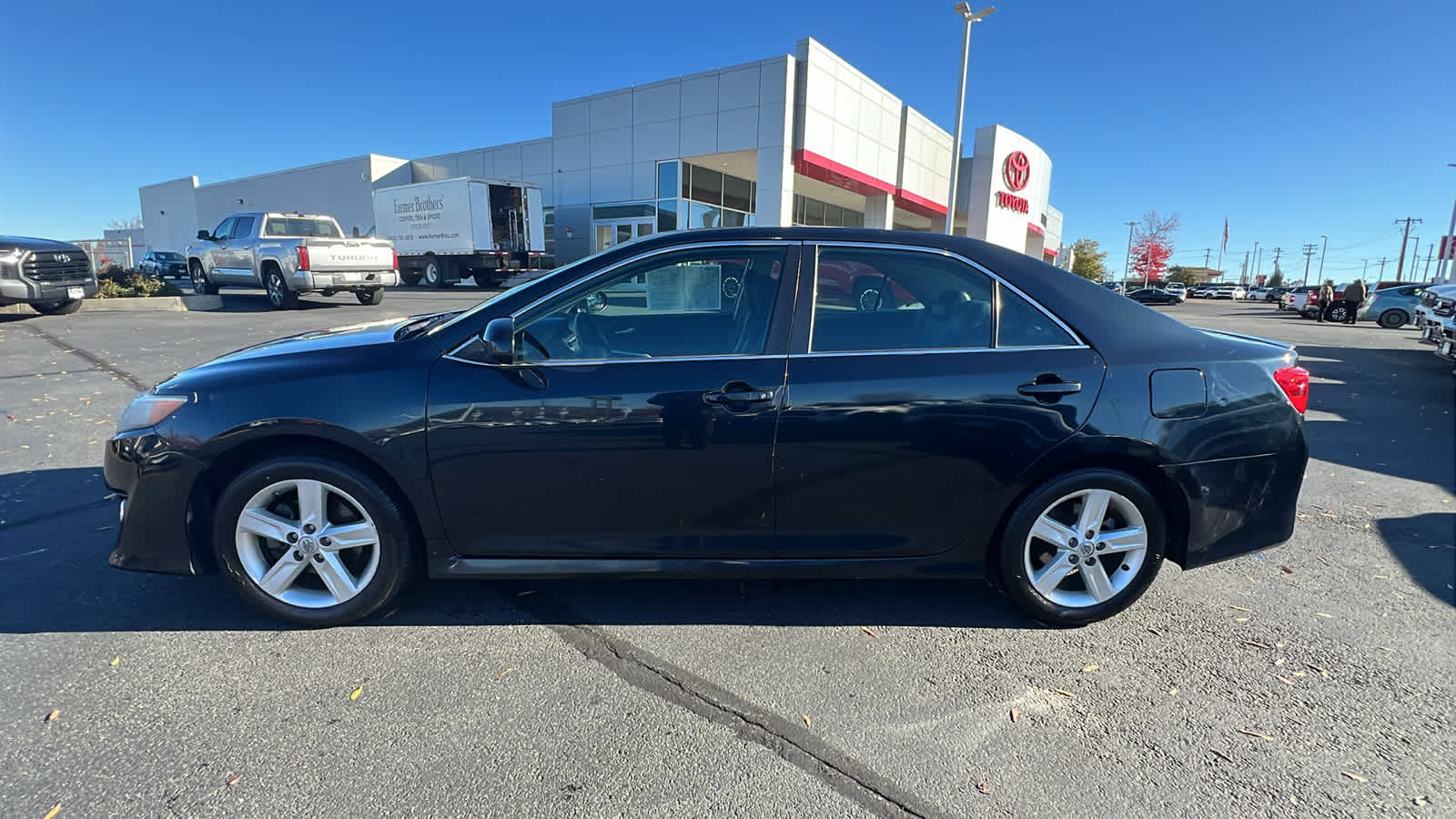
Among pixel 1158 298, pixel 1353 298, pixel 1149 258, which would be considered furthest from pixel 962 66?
pixel 1149 258

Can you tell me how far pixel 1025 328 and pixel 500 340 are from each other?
2089mm

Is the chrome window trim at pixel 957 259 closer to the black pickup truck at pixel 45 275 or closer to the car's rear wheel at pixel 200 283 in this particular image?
the black pickup truck at pixel 45 275

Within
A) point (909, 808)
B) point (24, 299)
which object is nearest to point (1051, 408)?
point (909, 808)

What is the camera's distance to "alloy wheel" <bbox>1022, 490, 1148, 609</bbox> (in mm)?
2875

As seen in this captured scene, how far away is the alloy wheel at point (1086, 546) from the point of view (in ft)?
9.43

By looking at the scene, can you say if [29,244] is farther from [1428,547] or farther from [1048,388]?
[1428,547]

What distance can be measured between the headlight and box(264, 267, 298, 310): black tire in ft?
46.8

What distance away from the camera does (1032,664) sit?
2730 millimetres

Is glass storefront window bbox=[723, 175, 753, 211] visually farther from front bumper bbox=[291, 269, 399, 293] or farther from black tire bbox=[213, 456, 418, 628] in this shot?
black tire bbox=[213, 456, 418, 628]

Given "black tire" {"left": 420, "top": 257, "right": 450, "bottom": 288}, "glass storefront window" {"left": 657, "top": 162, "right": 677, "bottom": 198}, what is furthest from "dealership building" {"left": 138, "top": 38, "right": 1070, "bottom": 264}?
"black tire" {"left": 420, "top": 257, "right": 450, "bottom": 288}

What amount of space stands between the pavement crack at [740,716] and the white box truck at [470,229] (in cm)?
2390

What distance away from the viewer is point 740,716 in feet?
7.82

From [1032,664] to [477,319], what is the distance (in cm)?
259

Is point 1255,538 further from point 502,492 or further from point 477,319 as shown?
point 477,319
